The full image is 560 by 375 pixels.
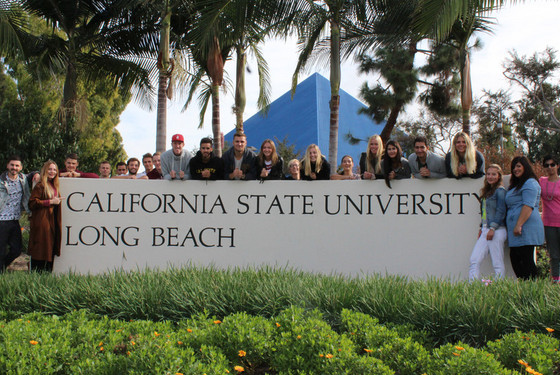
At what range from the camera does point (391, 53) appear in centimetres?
1548

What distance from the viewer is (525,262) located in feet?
18.2

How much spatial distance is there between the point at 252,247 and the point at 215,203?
2.39 feet

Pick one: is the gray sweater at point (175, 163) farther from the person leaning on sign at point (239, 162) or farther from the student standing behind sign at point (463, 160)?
the student standing behind sign at point (463, 160)

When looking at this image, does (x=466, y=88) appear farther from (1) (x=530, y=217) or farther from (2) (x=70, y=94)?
(2) (x=70, y=94)

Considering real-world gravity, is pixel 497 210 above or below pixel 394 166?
below

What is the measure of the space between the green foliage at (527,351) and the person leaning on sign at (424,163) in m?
3.21

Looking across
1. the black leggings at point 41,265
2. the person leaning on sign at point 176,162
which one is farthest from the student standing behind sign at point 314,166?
the black leggings at point 41,265

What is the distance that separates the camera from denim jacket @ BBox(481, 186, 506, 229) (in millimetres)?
5719

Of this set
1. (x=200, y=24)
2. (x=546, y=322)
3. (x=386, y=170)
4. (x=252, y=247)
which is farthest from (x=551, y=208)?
(x=200, y=24)

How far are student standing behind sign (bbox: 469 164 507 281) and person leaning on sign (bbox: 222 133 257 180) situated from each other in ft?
9.01

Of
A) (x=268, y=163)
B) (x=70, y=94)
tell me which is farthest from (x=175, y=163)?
(x=70, y=94)

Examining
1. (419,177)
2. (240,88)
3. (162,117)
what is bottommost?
(419,177)

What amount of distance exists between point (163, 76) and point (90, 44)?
3.03m

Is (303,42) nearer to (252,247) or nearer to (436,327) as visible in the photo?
(252,247)
